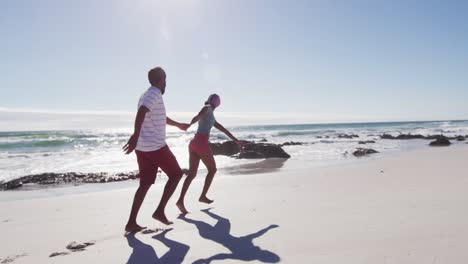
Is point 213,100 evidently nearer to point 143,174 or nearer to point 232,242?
point 143,174

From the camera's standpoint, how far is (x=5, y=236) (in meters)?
4.12

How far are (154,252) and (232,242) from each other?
0.65 metres

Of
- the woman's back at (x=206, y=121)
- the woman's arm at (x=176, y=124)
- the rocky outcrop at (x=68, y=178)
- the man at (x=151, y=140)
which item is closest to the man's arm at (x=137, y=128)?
the man at (x=151, y=140)

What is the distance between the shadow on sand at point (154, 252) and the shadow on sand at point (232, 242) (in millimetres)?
233

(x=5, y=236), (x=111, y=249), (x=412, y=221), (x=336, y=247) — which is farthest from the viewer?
(x=5, y=236)

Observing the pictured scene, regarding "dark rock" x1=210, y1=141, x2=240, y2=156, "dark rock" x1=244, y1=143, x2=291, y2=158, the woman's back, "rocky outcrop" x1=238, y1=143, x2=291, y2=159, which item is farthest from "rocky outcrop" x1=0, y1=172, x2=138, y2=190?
"dark rock" x1=210, y1=141, x2=240, y2=156

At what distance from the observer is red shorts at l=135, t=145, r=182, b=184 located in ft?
13.1

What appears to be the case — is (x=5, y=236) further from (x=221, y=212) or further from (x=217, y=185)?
(x=217, y=185)

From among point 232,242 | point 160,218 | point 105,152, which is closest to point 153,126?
point 160,218

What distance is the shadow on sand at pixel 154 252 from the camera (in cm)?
300

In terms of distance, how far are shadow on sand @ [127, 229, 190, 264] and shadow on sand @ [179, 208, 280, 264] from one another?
0.23 meters

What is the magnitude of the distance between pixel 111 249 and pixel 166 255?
0.57 m

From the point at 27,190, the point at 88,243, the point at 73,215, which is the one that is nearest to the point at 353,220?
the point at 88,243

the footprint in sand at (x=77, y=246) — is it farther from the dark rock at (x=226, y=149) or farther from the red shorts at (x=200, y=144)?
the dark rock at (x=226, y=149)
